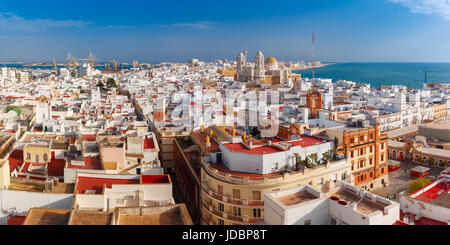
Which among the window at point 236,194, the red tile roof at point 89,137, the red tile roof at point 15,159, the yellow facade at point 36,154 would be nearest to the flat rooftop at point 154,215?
the window at point 236,194

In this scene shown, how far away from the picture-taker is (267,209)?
11.3 m

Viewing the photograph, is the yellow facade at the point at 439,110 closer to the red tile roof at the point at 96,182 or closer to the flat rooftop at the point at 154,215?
the red tile roof at the point at 96,182

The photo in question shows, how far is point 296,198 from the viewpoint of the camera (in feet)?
39.2

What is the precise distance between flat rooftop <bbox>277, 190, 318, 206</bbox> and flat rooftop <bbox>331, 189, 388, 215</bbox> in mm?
1019

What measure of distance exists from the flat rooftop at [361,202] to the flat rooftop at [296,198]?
1.02 metres

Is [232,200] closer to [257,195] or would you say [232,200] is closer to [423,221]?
[257,195]

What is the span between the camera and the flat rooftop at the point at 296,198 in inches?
458

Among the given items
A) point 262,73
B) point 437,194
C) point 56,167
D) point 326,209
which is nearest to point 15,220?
point 56,167

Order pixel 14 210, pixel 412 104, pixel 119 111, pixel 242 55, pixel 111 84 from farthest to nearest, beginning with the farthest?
pixel 242 55
pixel 111 84
pixel 412 104
pixel 119 111
pixel 14 210
